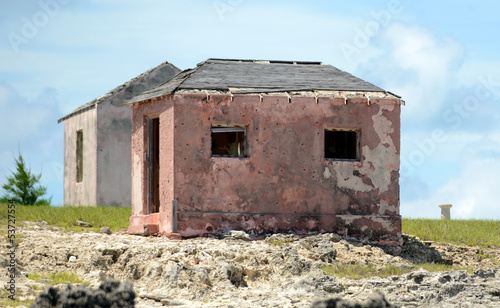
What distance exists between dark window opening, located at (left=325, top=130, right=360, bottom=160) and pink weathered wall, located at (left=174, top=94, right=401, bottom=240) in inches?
32.5

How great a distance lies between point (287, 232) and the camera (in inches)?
693

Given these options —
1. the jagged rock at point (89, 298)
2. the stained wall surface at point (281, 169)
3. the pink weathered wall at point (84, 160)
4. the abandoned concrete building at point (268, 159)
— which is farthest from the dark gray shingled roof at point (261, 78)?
the jagged rock at point (89, 298)

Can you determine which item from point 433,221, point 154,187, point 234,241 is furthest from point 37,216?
point 433,221

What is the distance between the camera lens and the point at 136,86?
26.5 meters

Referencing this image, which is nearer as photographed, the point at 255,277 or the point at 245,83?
the point at 255,277

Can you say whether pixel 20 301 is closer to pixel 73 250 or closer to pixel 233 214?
pixel 73 250

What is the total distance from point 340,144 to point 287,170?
2.20 m

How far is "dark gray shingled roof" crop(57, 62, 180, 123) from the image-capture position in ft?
85.4

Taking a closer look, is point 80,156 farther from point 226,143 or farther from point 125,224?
point 226,143

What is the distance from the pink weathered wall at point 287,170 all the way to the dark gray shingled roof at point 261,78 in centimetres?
45

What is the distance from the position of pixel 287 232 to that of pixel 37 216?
7.36 meters

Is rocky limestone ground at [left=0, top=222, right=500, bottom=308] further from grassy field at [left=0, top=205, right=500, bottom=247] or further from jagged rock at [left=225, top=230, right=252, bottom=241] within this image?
grassy field at [left=0, top=205, right=500, bottom=247]

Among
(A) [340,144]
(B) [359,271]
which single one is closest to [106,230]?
(A) [340,144]

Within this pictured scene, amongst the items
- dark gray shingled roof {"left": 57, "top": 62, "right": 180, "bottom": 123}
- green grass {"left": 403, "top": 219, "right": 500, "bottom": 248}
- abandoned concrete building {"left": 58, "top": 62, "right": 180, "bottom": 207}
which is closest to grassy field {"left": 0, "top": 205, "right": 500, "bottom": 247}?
green grass {"left": 403, "top": 219, "right": 500, "bottom": 248}
